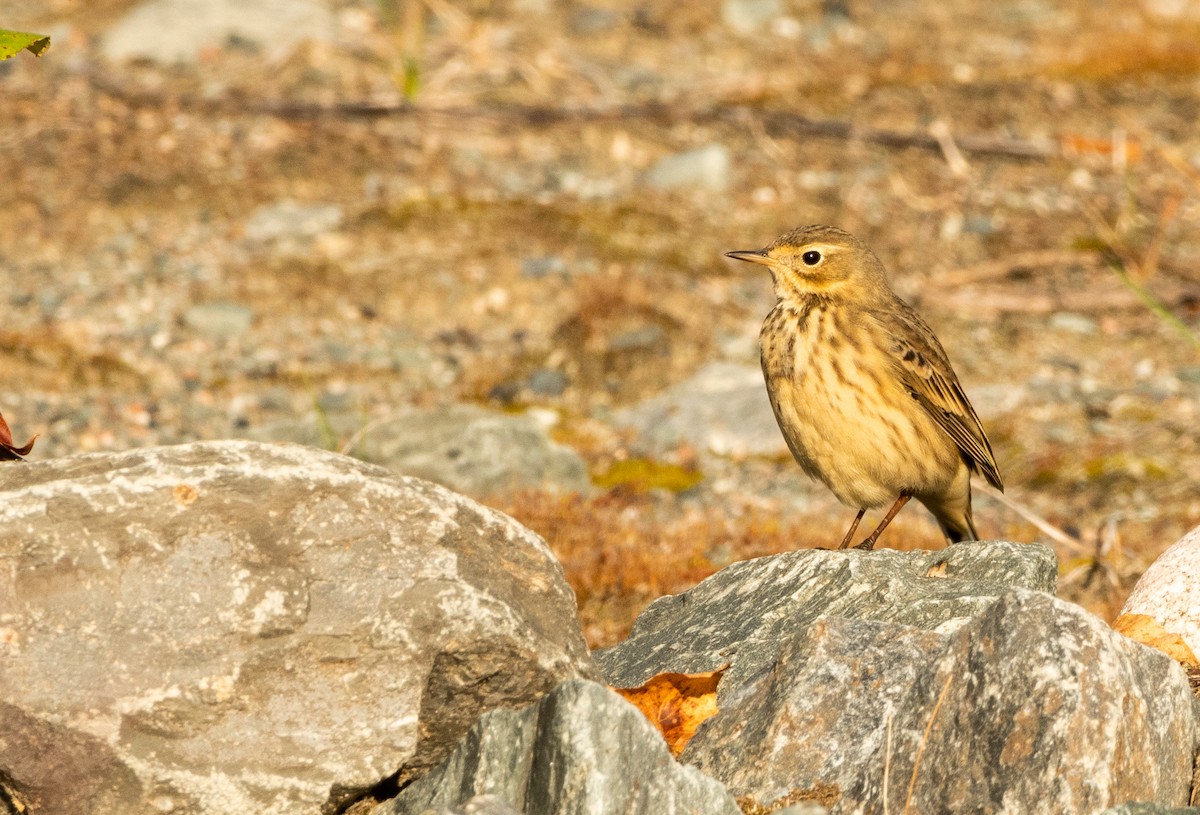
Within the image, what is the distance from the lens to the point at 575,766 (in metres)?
4.00

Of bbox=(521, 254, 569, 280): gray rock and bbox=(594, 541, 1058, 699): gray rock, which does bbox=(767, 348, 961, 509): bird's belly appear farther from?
bbox=(521, 254, 569, 280): gray rock

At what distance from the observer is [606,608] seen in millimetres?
7418

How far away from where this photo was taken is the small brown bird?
6520 mm

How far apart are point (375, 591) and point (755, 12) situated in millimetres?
13742

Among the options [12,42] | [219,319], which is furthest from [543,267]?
[12,42]

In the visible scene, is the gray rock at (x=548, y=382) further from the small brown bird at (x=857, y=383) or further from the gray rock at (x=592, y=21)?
the gray rock at (x=592, y=21)

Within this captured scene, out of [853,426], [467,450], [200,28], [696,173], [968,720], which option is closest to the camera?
[968,720]

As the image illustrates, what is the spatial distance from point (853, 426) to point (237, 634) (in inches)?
121

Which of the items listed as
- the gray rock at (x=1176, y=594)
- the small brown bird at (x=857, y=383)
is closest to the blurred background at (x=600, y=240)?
the small brown bird at (x=857, y=383)

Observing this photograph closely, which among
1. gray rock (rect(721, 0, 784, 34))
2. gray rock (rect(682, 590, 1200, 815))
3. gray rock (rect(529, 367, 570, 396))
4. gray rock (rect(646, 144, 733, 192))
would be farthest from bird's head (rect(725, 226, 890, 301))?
gray rock (rect(721, 0, 784, 34))

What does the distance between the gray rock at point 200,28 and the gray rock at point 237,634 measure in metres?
11.2

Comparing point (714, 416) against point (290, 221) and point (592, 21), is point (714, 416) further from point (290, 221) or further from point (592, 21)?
point (592, 21)

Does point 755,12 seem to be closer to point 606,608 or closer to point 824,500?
point 824,500

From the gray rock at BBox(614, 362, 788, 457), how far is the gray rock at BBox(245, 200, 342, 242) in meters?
3.39
